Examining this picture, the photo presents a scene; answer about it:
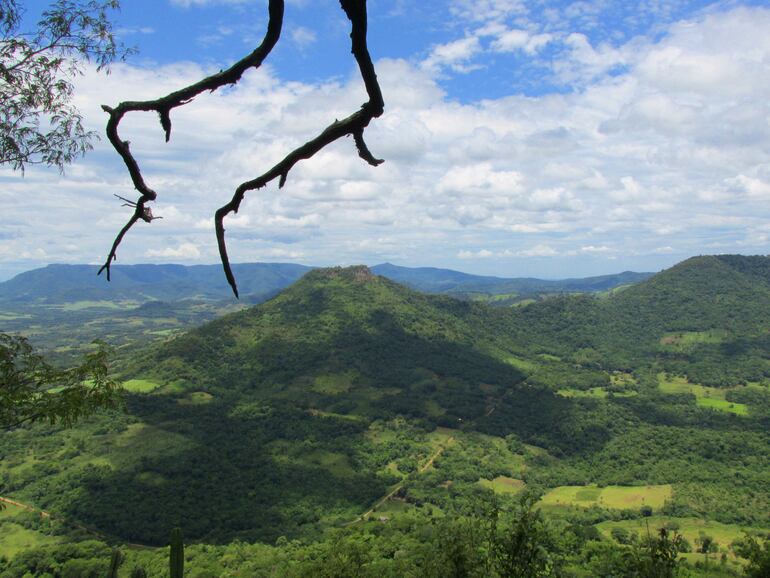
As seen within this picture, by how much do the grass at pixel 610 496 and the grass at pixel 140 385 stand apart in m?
89.8

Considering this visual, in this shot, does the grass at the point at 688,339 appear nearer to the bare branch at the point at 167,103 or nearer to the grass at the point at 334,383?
the grass at the point at 334,383

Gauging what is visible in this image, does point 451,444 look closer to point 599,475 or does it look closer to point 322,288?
point 599,475

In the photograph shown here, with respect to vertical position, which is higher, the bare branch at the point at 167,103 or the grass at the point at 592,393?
the bare branch at the point at 167,103

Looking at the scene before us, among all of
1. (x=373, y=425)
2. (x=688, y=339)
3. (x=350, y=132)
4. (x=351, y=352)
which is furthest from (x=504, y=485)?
(x=688, y=339)

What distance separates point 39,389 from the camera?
9.43 m

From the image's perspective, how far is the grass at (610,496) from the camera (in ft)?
262

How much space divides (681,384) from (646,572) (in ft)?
495

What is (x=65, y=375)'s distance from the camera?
29.7 ft

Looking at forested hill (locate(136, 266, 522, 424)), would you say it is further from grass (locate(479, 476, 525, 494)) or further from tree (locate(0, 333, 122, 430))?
tree (locate(0, 333, 122, 430))

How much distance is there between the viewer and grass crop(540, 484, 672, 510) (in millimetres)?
80000

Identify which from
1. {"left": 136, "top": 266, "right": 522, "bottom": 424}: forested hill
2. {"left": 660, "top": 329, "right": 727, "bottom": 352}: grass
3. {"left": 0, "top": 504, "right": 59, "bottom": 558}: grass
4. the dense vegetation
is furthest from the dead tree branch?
{"left": 660, "top": 329, "right": 727, "bottom": 352}: grass

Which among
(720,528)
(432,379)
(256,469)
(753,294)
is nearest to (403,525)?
(256,469)

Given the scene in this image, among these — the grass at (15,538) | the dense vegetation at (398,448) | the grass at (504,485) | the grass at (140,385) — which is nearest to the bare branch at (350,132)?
the dense vegetation at (398,448)

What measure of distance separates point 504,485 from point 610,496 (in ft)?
56.2
